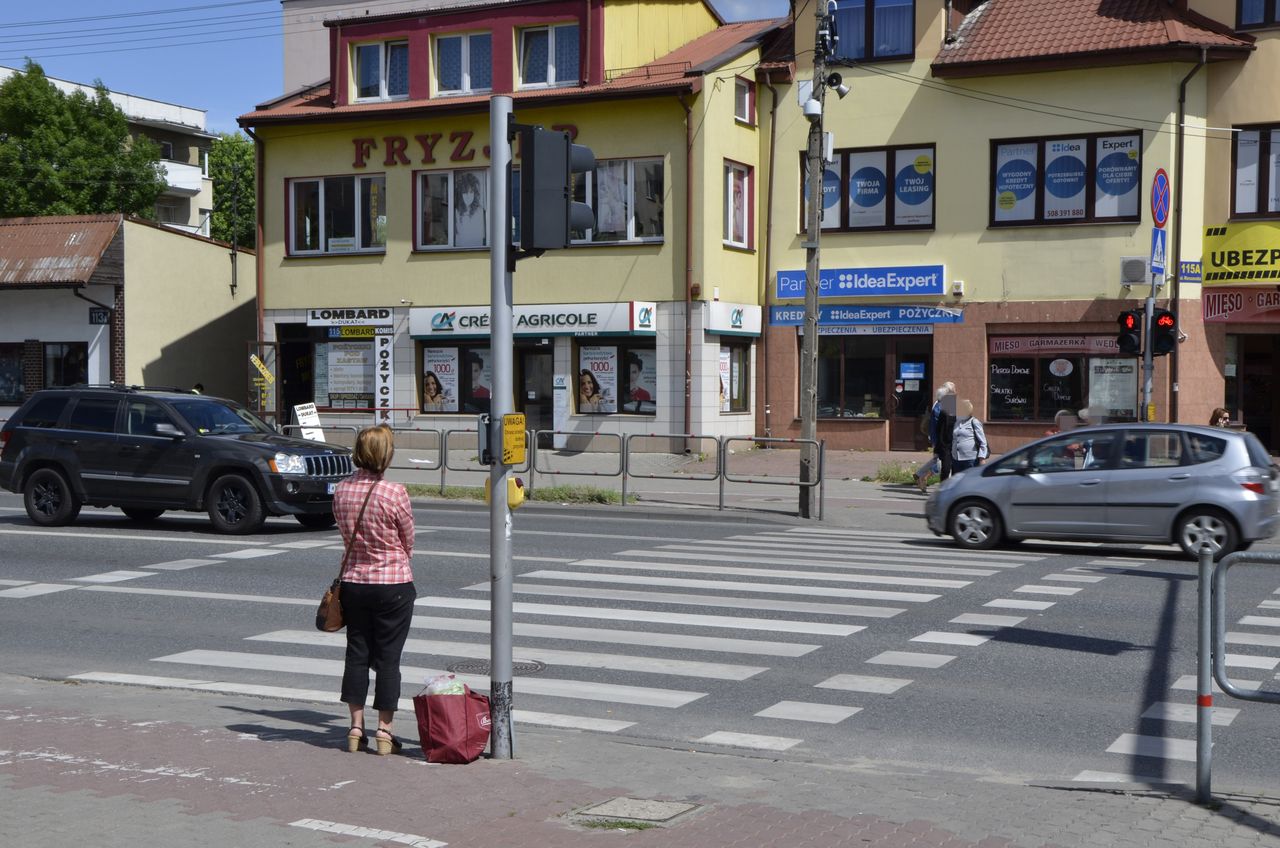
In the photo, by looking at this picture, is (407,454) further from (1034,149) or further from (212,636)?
(212,636)

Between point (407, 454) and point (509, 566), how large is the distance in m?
24.0

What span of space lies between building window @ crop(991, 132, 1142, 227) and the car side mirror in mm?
18139

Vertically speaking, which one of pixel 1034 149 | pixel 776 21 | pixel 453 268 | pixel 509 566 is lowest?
pixel 509 566

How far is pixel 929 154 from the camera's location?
2984 cm

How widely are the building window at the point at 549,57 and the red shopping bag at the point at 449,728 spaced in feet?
85.0

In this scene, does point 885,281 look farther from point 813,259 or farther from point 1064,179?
point 813,259

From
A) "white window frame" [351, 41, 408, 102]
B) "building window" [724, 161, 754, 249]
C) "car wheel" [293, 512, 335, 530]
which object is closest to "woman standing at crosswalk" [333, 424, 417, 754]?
"car wheel" [293, 512, 335, 530]

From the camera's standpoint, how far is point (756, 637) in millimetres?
10766

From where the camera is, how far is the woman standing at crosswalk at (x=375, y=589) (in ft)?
23.7

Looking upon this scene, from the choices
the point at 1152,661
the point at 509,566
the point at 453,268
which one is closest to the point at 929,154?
the point at 453,268

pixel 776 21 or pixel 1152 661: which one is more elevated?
pixel 776 21

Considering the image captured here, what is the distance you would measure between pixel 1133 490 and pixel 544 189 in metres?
10.8

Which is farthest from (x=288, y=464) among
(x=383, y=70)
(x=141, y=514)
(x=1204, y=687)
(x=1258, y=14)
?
(x=1258, y=14)

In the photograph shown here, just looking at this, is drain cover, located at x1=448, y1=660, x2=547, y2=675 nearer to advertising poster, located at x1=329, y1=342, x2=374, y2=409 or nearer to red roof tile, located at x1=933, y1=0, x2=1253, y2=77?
red roof tile, located at x1=933, y1=0, x2=1253, y2=77
